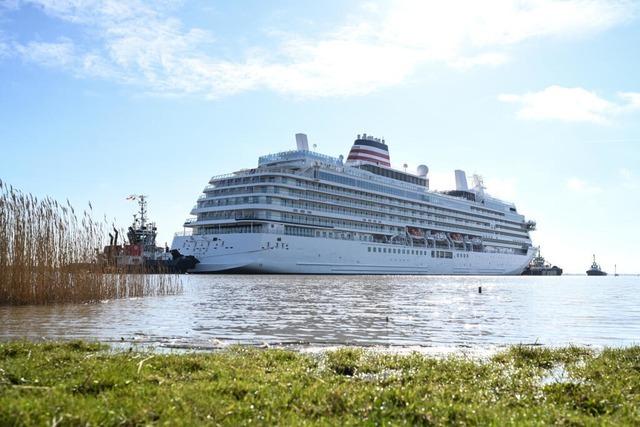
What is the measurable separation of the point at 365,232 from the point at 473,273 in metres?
31.9

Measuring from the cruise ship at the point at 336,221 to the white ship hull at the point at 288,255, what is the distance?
0.12 metres

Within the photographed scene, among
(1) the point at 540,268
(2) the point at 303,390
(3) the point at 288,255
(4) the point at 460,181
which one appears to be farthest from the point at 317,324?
(1) the point at 540,268

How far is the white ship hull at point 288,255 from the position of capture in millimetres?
65750

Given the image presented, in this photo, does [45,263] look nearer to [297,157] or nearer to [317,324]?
[317,324]

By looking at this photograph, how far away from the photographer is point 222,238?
6744 cm

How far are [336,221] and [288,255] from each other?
37.4ft

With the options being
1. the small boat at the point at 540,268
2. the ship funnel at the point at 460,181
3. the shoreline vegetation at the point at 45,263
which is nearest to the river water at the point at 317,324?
the shoreline vegetation at the point at 45,263

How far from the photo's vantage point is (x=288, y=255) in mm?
67750

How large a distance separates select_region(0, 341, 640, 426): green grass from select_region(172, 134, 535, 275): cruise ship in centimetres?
5728

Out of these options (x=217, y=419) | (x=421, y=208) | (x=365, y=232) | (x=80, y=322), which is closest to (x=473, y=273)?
(x=421, y=208)

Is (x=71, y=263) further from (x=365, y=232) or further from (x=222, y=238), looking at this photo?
(x=365, y=232)

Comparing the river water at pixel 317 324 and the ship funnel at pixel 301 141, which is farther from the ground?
the ship funnel at pixel 301 141

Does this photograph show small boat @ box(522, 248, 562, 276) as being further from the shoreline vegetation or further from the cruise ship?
the shoreline vegetation

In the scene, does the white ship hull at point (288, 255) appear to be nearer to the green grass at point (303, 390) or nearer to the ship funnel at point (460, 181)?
the ship funnel at point (460, 181)
